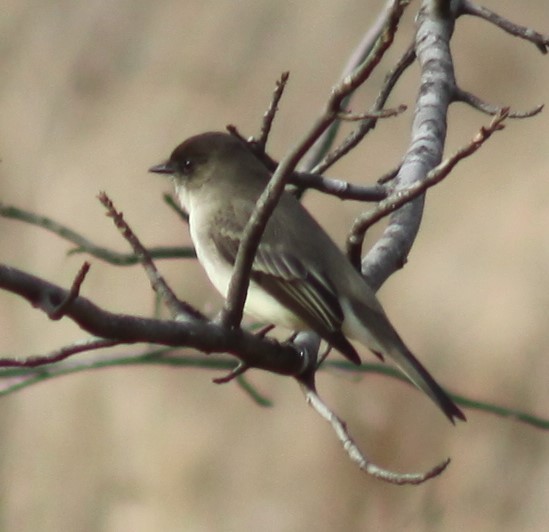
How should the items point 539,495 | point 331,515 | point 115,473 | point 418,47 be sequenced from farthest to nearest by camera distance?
point 115,473 < point 331,515 < point 539,495 < point 418,47

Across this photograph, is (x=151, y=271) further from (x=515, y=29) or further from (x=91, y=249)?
(x=515, y=29)

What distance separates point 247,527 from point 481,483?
1.29 meters

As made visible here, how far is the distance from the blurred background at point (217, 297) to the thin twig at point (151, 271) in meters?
2.32

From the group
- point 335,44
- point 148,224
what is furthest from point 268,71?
point 148,224

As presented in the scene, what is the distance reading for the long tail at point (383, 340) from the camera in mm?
3594

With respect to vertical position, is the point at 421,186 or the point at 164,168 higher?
the point at 421,186

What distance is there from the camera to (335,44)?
655 cm

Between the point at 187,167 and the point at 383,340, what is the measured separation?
3.63 ft

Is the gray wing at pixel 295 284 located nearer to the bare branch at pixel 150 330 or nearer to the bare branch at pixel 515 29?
the bare branch at pixel 150 330

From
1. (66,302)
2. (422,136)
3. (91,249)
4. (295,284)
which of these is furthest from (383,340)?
(66,302)

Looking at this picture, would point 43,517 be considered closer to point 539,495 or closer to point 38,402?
point 38,402

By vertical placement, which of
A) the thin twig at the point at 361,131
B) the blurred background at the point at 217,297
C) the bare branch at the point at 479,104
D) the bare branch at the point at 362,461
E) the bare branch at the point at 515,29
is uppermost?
the bare branch at the point at 515,29

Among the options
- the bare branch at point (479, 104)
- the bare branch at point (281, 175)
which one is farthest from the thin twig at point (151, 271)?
the bare branch at point (479, 104)

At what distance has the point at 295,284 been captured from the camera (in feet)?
12.5
